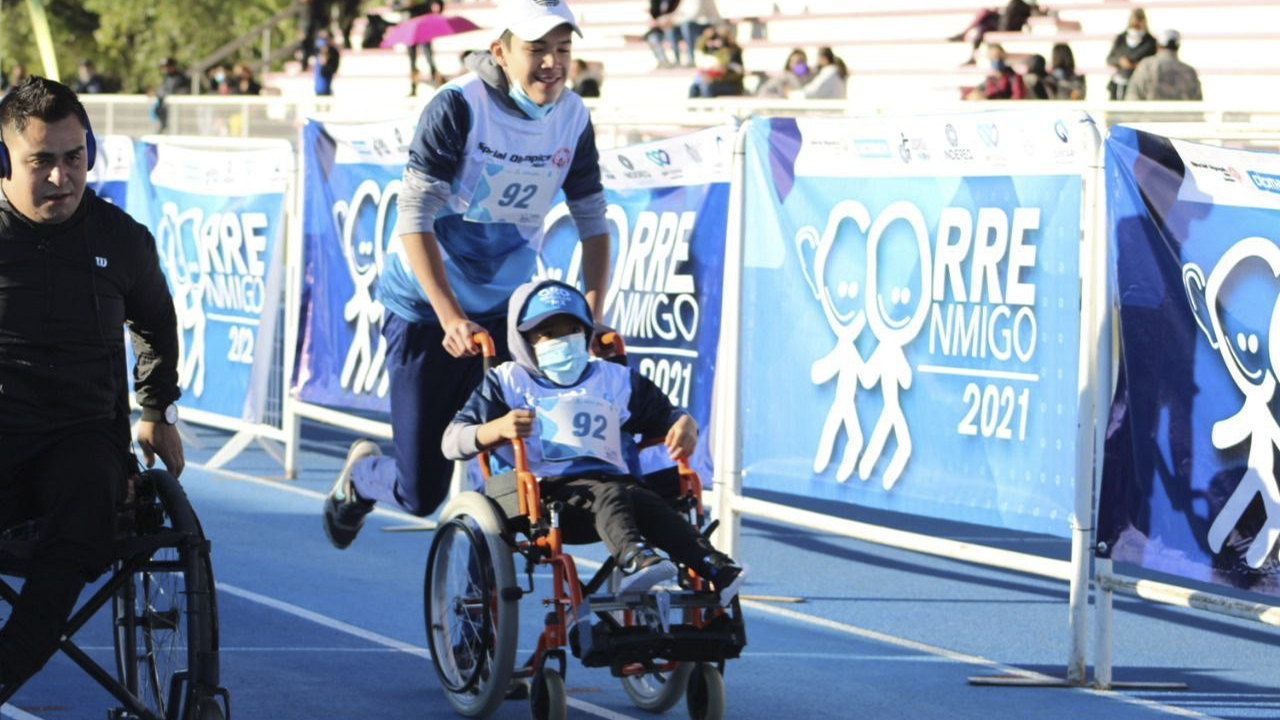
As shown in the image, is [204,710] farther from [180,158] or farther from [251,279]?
[180,158]

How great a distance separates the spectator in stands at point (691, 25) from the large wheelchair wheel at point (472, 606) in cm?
2332

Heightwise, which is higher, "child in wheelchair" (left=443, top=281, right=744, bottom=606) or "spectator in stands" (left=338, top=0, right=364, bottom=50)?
"spectator in stands" (left=338, top=0, right=364, bottom=50)

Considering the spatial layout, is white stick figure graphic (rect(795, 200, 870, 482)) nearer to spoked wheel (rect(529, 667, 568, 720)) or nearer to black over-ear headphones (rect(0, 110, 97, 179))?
spoked wheel (rect(529, 667, 568, 720))

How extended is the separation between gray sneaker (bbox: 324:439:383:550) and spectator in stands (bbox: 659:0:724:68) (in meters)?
21.8

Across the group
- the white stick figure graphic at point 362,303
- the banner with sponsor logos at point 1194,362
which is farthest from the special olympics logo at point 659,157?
the banner with sponsor logos at point 1194,362

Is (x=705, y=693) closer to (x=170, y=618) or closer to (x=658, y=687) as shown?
(x=658, y=687)

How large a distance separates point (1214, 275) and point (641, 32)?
26650 millimetres

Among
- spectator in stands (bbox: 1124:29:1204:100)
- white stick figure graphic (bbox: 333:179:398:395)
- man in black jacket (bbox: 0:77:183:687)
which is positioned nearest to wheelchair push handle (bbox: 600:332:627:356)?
man in black jacket (bbox: 0:77:183:687)

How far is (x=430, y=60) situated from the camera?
32781 millimetres

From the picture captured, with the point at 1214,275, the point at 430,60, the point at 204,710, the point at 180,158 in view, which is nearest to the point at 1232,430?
the point at 1214,275

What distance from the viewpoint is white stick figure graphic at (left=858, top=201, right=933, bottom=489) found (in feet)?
27.1

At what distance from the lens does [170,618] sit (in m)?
5.84

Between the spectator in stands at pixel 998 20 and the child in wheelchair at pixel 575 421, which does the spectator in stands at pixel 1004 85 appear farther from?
the child in wheelchair at pixel 575 421

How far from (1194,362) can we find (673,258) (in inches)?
122
